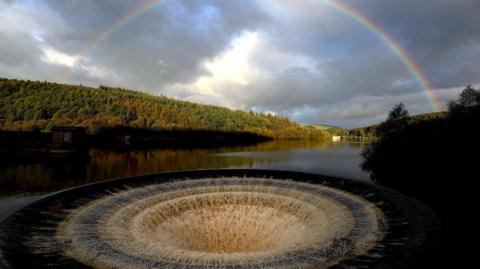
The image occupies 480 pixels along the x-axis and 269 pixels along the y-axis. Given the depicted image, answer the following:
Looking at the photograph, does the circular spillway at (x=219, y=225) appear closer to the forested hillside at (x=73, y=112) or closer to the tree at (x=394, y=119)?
the tree at (x=394, y=119)

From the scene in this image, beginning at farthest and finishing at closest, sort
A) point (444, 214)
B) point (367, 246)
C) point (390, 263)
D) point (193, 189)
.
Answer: point (193, 189), point (444, 214), point (367, 246), point (390, 263)

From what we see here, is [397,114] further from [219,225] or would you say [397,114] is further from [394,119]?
[219,225]

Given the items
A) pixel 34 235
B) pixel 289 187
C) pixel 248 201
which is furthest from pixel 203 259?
pixel 289 187

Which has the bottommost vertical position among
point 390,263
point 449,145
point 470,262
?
point 470,262

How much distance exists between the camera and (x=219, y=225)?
14992 mm

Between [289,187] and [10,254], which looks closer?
[10,254]

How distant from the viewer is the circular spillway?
366 inches

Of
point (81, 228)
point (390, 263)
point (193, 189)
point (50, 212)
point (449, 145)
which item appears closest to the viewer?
point (390, 263)

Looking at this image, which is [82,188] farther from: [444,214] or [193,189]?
[444,214]

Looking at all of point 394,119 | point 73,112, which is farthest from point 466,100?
point 73,112

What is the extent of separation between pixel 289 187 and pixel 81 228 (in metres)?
12.2

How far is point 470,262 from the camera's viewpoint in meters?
10.1

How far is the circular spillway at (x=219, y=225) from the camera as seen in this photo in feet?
30.5

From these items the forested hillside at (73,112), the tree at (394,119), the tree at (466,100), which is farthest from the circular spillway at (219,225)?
the forested hillside at (73,112)
